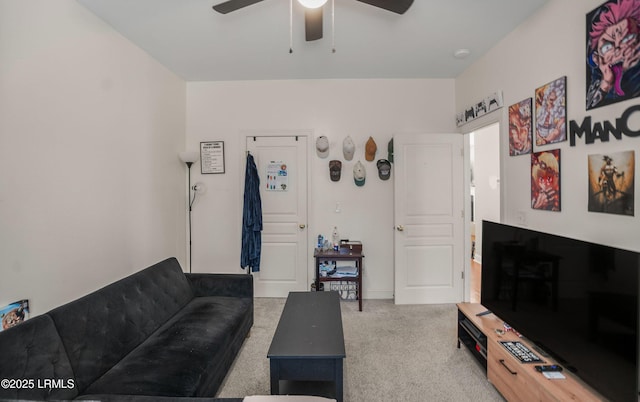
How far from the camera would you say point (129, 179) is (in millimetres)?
2596

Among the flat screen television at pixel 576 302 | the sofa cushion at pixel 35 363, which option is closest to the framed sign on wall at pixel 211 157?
the sofa cushion at pixel 35 363

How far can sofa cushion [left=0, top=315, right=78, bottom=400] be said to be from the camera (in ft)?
3.89

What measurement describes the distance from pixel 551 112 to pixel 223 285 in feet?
10.1

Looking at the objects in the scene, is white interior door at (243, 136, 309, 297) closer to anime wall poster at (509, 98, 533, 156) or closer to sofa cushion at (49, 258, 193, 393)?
sofa cushion at (49, 258, 193, 393)

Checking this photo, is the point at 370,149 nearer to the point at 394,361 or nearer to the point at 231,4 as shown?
the point at 231,4

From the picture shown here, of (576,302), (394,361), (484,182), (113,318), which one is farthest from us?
(484,182)

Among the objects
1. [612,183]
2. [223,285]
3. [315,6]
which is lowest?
[223,285]

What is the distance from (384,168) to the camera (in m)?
3.48

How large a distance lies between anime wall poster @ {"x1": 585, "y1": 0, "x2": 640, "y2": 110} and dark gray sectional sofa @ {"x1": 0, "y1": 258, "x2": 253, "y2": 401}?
2.65 metres

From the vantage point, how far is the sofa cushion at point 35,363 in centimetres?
119

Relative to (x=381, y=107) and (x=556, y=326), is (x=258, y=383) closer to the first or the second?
(x=556, y=326)

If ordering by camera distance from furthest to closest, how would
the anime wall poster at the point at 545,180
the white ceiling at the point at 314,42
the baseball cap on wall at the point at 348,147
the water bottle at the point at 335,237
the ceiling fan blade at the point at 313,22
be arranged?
the water bottle at the point at 335,237 < the baseball cap on wall at the point at 348,147 < the white ceiling at the point at 314,42 < the anime wall poster at the point at 545,180 < the ceiling fan blade at the point at 313,22

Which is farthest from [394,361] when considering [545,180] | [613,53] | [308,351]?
[613,53]

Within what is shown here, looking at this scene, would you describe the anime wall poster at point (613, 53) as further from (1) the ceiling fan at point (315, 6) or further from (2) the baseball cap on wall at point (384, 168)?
(2) the baseball cap on wall at point (384, 168)
